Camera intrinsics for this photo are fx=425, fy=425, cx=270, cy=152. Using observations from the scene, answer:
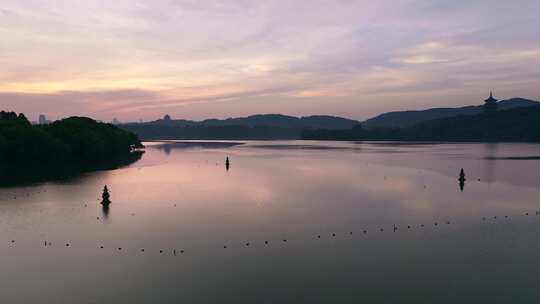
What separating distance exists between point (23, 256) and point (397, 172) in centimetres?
7850

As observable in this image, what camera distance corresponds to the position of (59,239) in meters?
37.6

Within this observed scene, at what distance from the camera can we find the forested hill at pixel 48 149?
90000mm

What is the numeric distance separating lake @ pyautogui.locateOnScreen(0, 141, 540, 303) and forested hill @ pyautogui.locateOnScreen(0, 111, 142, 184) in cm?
2504

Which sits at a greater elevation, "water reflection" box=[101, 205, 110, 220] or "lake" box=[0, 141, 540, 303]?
"water reflection" box=[101, 205, 110, 220]

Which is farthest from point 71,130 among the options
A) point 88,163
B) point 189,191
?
point 189,191

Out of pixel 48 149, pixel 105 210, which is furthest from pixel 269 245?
pixel 48 149

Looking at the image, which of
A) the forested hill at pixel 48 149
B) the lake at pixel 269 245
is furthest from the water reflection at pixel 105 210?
the forested hill at pixel 48 149

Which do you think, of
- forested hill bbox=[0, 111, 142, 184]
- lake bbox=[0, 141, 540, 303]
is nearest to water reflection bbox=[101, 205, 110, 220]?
lake bbox=[0, 141, 540, 303]

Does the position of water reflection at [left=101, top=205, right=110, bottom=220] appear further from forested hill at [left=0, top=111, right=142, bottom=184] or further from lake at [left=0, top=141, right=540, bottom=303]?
forested hill at [left=0, top=111, right=142, bottom=184]

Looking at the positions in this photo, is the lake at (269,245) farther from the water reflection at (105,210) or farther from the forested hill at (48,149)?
the forested hill at (48,149)

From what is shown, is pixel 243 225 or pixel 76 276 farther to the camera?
pixel 243 225

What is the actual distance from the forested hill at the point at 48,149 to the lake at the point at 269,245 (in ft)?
82.2

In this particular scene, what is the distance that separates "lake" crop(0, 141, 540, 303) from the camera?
2659 centimetres

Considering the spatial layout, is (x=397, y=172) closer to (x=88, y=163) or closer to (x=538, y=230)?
(x=538, y=230)
